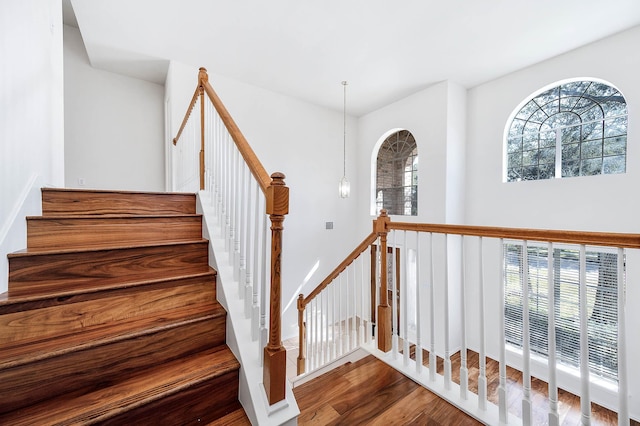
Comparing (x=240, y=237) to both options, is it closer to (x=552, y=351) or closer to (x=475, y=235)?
(x=475, y=235)

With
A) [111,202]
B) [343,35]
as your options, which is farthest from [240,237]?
[343,35]

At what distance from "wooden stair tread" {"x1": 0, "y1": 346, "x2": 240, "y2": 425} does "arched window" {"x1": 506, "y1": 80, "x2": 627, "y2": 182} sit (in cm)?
438

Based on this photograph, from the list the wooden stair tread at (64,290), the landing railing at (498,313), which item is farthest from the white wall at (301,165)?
the wooden stair tread at (64,290)

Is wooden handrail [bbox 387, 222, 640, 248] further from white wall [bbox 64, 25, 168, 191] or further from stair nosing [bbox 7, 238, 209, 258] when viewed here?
white wall [bbox 64, 25, 168, 191]

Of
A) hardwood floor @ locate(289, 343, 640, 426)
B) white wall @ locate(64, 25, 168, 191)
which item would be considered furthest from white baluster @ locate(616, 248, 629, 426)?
white wall @ locate(64, 25, 168, 191)

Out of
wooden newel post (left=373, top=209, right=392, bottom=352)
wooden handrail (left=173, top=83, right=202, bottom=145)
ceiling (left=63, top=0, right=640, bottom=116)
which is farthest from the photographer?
ceiling (left=63, top=0, right=640, bottom=116)

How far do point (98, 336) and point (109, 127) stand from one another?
3880 mm

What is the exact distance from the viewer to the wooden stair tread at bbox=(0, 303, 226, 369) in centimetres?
92

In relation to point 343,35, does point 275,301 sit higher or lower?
lower

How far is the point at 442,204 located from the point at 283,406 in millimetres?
3832

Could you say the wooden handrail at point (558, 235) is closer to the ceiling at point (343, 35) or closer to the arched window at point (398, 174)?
the ceiling at point (343, 35)

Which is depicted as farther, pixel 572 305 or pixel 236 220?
pixel 572 305

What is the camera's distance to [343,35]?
311cm

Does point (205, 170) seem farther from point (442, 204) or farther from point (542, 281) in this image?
point (542, 281)
